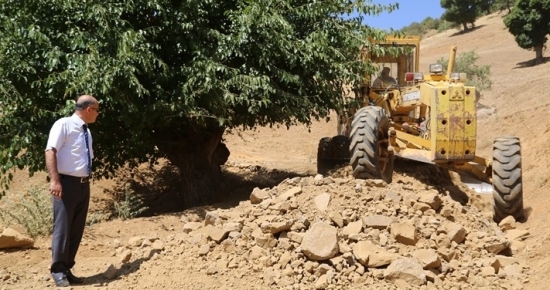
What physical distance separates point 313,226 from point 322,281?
0.52 meters

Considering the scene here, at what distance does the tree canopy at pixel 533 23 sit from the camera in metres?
30.3

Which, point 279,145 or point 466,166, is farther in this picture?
point 279,145

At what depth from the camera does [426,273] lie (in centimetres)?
511

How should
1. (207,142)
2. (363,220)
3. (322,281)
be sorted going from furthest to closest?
(207,142) → (363,220) → (322,281)

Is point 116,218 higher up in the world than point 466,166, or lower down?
lower down

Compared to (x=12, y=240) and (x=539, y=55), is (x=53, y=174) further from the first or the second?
(x=539, y=55)

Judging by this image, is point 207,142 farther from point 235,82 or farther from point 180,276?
point 180,276

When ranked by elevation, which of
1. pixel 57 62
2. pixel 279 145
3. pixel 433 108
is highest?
pixel 57 62

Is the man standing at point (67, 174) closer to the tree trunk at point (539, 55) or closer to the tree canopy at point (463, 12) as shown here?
the tree trunk at point (539, 55)

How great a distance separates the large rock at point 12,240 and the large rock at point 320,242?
2811 millimetres

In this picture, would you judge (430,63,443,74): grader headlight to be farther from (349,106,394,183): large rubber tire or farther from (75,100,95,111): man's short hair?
(75,100,95,111): man's short hair

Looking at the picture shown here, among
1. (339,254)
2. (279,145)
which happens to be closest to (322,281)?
(339,254)

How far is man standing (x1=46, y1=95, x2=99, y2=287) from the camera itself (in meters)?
4.89

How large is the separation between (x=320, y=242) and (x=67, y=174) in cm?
208
